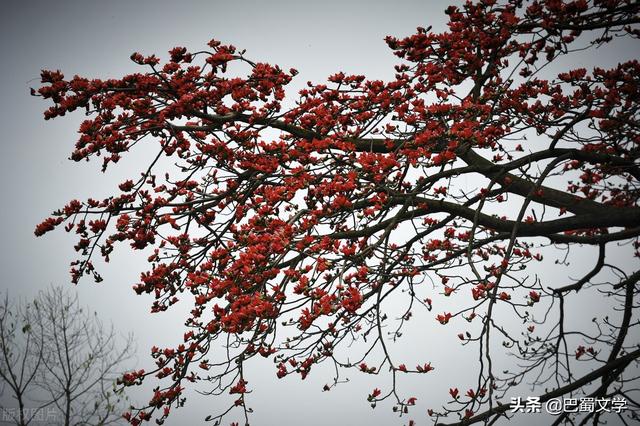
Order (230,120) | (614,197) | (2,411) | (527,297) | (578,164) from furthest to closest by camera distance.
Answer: (2,411) < (614,197) < (578,164) < (527,297) < (230,120)

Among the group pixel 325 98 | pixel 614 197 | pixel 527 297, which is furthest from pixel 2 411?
pixel 614 197

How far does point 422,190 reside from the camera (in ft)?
11.9

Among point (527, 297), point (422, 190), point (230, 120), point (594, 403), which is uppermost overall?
point (230, 120)

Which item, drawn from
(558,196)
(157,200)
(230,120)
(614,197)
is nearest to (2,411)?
(157,200)

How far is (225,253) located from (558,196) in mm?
3127

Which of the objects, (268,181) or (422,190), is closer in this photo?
(422,190)

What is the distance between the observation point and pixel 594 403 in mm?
3217

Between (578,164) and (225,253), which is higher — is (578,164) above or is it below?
above

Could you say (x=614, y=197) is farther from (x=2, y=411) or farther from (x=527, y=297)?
(x=2, y=411)

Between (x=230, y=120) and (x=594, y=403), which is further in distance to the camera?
(x=230, y=120)

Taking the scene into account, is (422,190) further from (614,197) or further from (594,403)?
(614,197)

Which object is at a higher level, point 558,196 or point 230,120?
point 230,120

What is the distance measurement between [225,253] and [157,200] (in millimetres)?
839

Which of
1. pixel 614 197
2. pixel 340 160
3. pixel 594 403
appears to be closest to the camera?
pixel 594 403
